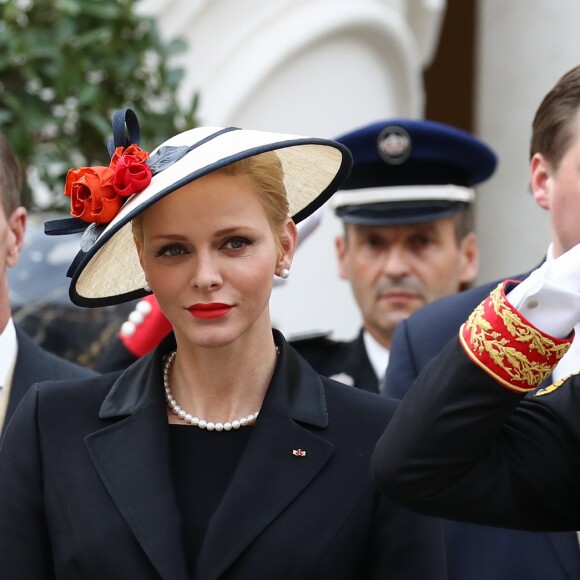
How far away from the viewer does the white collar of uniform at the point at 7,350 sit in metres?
3.36

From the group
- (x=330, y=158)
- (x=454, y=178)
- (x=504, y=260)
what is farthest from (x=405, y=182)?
(x=504, y=260)

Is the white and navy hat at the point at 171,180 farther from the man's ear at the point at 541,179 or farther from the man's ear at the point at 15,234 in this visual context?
the man's ear at the point at 15,234

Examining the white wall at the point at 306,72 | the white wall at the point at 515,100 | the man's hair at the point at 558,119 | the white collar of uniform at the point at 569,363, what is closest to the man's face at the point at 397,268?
the man's hair at the point at 558,119

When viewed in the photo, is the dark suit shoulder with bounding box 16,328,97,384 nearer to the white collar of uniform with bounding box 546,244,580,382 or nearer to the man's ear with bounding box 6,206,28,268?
the man's ear with bounding box 6,206,28,268

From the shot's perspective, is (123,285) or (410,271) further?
(410,271)

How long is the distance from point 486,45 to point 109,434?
21.6ft

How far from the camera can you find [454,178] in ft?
14.1

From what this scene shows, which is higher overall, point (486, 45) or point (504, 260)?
point (486, 45)

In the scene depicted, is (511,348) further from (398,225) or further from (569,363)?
(398,225)

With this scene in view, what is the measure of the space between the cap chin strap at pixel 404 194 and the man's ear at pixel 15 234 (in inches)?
43.0

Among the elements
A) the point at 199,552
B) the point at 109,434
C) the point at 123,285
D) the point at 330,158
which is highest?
the point at 330,158

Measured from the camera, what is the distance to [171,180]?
2.47 m

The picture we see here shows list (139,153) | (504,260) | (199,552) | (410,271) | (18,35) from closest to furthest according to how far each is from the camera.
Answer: (199,552), (139,153), (410,271), (18,35), (504,260)

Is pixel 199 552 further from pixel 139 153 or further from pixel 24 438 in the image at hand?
pixel 139 153
